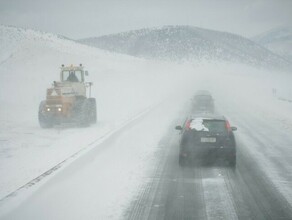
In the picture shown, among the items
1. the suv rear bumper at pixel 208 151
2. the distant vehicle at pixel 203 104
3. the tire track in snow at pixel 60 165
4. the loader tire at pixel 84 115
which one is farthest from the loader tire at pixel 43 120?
the distant vehicle at pixel 203 104

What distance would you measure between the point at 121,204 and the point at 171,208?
3.24 ft

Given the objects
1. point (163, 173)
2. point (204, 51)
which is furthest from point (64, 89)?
point (204, 51)

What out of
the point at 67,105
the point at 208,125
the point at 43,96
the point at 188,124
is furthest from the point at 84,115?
the point at 43,96

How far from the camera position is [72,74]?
2098 centimetres

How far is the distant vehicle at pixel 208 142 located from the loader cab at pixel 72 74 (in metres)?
10.4

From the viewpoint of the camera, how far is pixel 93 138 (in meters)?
16.0

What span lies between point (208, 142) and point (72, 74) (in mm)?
11317

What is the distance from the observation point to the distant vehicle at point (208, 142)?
1137 cm

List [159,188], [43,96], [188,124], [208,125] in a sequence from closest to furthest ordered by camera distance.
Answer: [159,188]
[208,125]
[188,124]
[43,96]

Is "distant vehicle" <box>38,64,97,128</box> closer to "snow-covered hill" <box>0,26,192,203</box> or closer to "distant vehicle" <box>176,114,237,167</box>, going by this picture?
"snow-covered hill" <box>0,26,192,203</box>

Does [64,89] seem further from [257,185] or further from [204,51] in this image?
[204,51]

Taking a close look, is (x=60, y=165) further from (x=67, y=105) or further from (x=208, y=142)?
(x=67, y=105)

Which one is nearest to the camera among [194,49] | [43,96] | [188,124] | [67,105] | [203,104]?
[188,124]

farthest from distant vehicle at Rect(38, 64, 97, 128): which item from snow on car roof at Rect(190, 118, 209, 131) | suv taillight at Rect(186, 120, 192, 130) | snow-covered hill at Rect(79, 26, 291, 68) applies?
snow-covered hill at Rect(79, 26, 291, 68)
